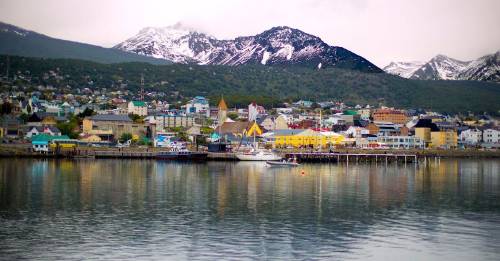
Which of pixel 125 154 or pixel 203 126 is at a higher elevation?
pixel 203 126

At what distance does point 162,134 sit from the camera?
8475cm

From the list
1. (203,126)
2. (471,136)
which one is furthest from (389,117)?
(203,126)

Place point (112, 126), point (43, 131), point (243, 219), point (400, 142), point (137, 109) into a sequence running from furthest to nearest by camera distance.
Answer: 1. point (137, 109)
2. point (400, 142)
3. point (112, 126)
4. point (43, 131)
5. point (243, 219)

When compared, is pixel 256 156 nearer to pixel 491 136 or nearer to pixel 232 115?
pixel 232 115

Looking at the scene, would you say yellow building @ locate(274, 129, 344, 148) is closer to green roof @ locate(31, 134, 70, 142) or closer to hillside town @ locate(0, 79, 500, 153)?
hillside town @ locate(0, 79, 500, 153)

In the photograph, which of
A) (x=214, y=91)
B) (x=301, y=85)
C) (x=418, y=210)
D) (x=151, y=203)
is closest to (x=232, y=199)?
(x=151, y=203)

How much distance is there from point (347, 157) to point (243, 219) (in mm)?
45348

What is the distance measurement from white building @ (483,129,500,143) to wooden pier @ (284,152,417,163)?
36.5 metres

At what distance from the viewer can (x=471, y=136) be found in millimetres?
102688

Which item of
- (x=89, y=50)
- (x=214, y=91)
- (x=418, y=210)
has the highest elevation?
(x=89, y=50)

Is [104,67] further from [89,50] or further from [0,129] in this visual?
[0,129]

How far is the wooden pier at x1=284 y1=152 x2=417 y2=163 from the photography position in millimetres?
68562

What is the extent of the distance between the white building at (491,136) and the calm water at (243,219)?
64.8 metres

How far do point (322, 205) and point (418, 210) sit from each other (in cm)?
382
